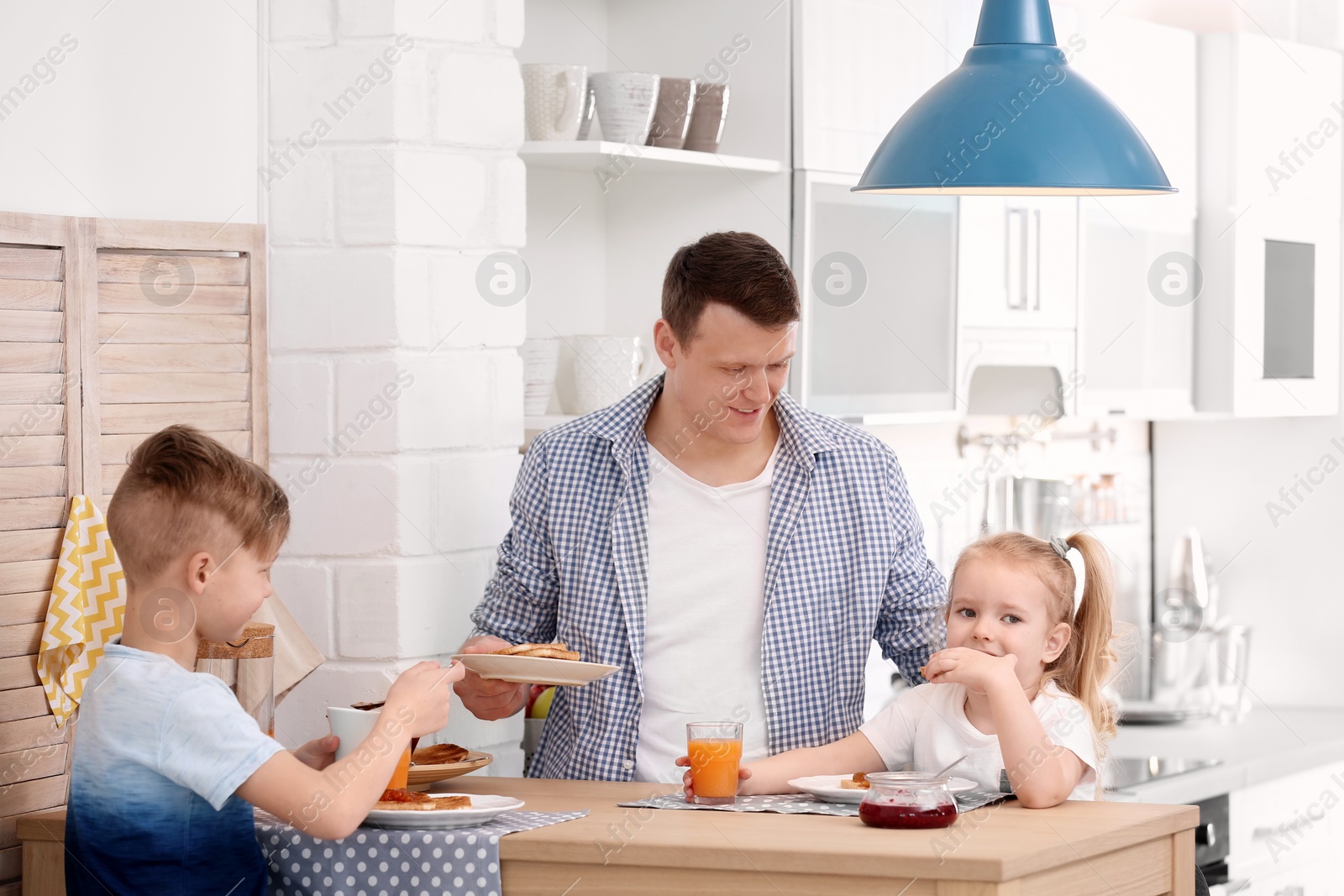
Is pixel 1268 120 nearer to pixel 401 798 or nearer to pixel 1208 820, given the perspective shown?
pixel 1208 820

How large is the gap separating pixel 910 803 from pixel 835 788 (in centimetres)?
20

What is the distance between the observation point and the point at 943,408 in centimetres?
335

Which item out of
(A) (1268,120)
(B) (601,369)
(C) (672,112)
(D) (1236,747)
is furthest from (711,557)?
(A) (1268,120)

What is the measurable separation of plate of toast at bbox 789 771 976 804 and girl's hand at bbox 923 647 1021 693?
4.6 inches

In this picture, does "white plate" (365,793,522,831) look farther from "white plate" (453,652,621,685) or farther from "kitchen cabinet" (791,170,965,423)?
"kitchen cabinet" (791,170,965,423)

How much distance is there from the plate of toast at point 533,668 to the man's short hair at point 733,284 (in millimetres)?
513

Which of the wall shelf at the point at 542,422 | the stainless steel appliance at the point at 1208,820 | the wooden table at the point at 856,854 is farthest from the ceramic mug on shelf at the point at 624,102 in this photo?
the stainless steel appliance at the point at 1208,820

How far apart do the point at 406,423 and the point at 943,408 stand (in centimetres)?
145

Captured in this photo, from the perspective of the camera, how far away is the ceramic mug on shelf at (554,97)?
8.62 ft

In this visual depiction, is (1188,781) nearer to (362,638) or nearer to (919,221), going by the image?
(919,221)

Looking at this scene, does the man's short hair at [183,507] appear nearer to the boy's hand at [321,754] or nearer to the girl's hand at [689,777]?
the boy's hand at [321,754]

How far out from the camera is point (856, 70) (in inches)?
121

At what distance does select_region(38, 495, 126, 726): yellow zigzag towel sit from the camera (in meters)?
1.96

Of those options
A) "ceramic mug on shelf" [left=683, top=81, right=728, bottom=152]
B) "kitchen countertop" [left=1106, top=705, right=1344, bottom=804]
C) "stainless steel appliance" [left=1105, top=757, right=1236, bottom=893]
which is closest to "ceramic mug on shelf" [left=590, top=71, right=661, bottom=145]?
"ceramic mug on shelf" [left=683, top=81, right=728, bottom=152]
